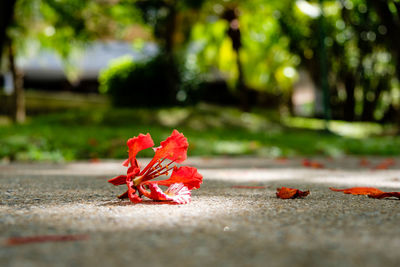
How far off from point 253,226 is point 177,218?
0.89ft

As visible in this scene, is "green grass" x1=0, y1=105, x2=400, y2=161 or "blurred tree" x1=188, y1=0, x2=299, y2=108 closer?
"green grass" x1=0, y1=105, x2=400, y2=161

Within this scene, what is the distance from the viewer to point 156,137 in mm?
6438

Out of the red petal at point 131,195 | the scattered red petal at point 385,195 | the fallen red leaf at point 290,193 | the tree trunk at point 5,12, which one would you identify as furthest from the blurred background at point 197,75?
the red petal at point 131,195

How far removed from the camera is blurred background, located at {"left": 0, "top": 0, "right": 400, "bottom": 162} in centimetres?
671

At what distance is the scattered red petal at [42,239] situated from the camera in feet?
3.53

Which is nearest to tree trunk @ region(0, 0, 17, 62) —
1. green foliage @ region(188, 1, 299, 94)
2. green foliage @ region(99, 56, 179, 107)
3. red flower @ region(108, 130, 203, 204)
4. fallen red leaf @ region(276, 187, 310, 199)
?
green foliage @ region(99, 56, 179, 107)

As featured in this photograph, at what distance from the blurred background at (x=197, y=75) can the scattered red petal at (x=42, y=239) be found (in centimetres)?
271

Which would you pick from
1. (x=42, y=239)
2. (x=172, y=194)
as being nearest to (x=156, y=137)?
(x=172, y=194)

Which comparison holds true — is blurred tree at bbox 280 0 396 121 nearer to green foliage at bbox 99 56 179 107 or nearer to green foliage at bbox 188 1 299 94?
green foliage at bbox 188 1 299 94

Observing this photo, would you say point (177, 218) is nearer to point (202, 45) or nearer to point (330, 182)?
point (330, 182)

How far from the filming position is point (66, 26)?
32.8 feet

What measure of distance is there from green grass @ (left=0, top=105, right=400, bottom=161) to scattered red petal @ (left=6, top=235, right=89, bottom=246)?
164 inches

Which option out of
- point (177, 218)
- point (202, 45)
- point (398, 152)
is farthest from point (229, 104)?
point (177, 218)

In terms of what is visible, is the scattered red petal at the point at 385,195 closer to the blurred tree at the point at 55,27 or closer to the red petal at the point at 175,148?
the red petal at the point at 175,148
